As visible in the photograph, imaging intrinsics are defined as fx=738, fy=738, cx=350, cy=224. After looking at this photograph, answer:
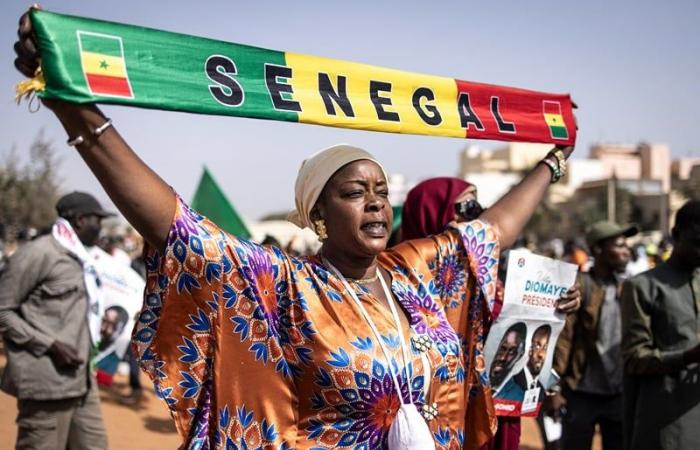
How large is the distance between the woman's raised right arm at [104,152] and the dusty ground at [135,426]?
6.00m

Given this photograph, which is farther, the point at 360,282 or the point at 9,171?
the point at 9,171

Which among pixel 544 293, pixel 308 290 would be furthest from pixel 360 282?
pixel 544 293

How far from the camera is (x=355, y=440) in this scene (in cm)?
243

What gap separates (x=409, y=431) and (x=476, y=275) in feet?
2.83

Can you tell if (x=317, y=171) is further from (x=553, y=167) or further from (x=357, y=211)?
(x=553, y=167)

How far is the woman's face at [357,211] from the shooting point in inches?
101

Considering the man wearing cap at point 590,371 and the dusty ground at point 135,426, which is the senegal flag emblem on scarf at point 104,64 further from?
the dusty ground at point 135,426

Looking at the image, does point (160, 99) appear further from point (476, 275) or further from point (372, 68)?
point (476, 275)

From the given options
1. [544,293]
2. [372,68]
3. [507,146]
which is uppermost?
[507,146]

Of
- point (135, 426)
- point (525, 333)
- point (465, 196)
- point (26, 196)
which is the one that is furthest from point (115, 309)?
point (26, 196)

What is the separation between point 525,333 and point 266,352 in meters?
1.50

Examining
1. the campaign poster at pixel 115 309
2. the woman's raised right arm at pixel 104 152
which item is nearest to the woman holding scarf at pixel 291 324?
the woman's raised right arm at pixel 104 152

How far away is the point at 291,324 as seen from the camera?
2.42 m

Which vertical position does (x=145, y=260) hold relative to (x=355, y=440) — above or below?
above
